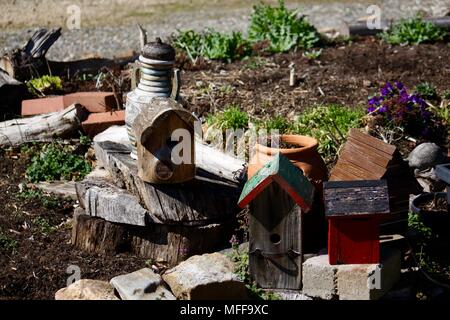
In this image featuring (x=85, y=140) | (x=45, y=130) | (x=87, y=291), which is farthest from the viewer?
(x=45, y=130)

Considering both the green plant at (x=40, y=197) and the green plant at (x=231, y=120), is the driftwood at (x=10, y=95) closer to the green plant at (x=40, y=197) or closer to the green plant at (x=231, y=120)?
the green plant at (x=40, y=197)

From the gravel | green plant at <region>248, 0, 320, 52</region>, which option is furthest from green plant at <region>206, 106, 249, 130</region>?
the gravel

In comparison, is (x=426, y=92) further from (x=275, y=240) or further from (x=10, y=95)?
(x=10, y=95)

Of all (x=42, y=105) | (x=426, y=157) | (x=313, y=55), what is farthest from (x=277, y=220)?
(x=313, y=55)

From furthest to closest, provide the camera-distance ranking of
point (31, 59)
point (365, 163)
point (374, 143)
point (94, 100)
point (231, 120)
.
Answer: point (31, 59), point (94, 100), point (231, 120), point (374, 143), point (365, 163)

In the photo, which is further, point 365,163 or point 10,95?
point 10,95

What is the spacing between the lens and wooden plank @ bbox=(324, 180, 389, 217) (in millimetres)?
6160

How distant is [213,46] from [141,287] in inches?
224

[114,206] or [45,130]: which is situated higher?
[114,206]

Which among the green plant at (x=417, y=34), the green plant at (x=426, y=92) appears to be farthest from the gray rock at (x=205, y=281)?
the green plant at (x=417, y=34)

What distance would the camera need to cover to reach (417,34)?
11516mm

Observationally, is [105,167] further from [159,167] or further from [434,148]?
[434,148]

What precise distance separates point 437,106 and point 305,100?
1.26 meters

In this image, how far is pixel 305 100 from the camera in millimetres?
9695
